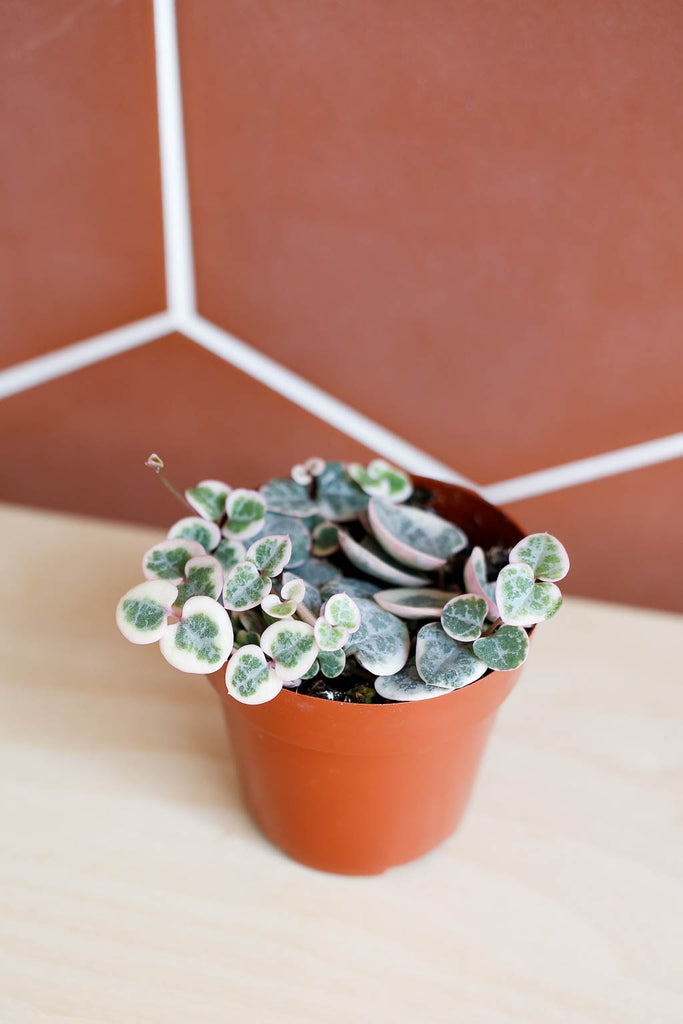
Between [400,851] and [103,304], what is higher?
[103,304]

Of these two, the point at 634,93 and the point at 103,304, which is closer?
the point at 634,93

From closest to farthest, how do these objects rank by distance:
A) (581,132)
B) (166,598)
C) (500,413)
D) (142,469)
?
(166,598), (581,132), (500,413), (142,469)

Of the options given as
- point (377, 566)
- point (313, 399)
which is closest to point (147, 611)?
point (377, 566)

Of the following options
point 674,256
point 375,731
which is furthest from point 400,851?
point 674,256

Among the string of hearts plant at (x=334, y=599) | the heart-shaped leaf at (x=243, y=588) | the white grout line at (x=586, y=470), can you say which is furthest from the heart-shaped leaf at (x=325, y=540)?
the white grout line at (x=586, y=470)

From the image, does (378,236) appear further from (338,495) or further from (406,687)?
(406,687)

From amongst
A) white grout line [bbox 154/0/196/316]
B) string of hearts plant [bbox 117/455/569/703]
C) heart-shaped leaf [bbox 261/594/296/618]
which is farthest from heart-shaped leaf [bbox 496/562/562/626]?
white grout line [bbox 154/0/196/316]

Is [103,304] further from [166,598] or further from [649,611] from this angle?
[649,611]
